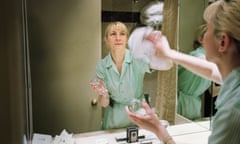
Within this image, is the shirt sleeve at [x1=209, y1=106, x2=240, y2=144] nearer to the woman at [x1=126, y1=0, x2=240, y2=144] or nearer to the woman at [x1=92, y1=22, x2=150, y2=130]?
the woman at [x1=126, y1=0, x2=240, y2=144]

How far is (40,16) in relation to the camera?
3.65 feet

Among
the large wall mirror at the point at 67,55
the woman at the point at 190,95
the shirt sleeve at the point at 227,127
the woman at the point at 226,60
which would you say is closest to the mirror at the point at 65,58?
the large wall mirror at the point at 67,55

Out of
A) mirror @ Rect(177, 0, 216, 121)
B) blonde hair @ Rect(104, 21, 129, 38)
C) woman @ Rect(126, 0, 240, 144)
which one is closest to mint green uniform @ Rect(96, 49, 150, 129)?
blonde hair @ Rect(104, 21, 129, 38)

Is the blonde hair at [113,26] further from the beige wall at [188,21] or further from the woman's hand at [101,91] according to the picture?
the beige wall at [188,21]

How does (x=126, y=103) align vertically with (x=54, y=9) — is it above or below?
below

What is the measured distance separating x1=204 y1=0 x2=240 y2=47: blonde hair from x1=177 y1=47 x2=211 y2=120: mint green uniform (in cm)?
75

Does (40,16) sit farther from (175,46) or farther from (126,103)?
(175,46)

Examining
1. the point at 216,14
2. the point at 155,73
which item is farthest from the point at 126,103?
the point at 216,14

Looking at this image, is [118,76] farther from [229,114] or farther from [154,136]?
[229,114]

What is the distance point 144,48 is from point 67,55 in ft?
1.22

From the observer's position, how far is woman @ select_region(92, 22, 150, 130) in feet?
4.17

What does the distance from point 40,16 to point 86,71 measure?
1.01 feet

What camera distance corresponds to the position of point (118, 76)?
1.32 metres

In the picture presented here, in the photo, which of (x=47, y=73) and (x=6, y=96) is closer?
(x=6, y=96)
